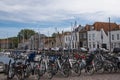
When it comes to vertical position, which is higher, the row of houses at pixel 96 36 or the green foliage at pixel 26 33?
the green foliage at pixel 26 33

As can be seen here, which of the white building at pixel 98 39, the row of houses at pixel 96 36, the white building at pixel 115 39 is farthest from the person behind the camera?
the white building at pixel 98 39

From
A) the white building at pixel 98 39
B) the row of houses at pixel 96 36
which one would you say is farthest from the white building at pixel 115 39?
the white building at pixel 98 39

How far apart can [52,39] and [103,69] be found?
91.1 metres

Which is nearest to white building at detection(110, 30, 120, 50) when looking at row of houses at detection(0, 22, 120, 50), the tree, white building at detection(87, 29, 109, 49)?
row of houses at detection(0, 22, 120, 50)

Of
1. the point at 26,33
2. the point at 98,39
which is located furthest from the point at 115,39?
the point at 26,33

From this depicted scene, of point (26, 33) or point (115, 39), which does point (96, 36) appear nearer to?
point (115, 39)

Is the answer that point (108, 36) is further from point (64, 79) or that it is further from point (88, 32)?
point (64, 79)

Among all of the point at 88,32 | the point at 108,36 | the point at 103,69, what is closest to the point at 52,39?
the point at 88,32

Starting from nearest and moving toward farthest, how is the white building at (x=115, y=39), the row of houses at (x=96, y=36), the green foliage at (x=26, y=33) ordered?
1. the white building at (x=115, y=39)
2. the row of houses at (x=96, y=36)
3. the green foliage at (x=26, y=33)

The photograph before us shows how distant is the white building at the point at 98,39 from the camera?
2916 inches

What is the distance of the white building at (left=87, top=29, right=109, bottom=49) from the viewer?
243 feet

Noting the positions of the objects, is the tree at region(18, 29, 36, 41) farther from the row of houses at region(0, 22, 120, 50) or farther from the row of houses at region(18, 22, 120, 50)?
the row of houses at region(18, 22, 120, 50)

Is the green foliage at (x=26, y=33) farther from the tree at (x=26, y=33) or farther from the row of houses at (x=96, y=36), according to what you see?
the row of houses at (x=96, y=36)

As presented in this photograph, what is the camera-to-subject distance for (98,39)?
3063 inches
